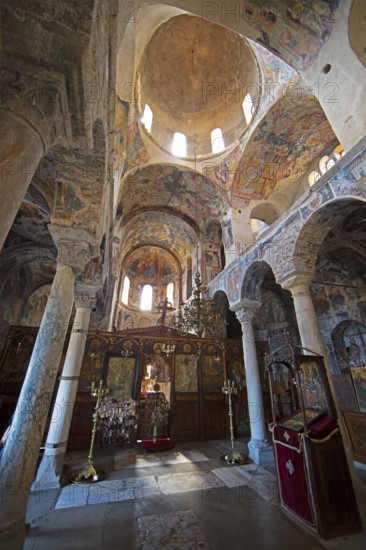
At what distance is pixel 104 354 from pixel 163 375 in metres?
3.68

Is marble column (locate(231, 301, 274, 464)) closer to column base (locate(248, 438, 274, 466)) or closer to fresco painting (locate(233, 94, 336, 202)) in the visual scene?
column base (locate(248, 438, 274, 466))

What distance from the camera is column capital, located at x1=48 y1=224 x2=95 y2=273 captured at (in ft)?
15.0

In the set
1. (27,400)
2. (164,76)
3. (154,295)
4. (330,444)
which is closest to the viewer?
(27,400)

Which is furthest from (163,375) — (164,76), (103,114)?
(164,76)

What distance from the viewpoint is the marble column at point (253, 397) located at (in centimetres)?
687

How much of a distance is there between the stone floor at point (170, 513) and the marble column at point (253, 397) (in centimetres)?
70

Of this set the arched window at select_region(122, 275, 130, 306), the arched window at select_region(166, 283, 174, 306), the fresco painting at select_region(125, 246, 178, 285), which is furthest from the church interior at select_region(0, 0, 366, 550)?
the arched window at select_region(166, 283, 174, 306)

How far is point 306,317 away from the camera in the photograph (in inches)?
231

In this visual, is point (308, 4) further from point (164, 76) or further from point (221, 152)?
point (164, 76)

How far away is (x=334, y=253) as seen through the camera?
31.9 feet

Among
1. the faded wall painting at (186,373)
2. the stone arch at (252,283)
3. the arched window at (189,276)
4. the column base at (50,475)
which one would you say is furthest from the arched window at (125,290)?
the column base at (50,475)

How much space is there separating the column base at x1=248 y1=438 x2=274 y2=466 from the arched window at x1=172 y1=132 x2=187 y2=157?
12544 millimetres

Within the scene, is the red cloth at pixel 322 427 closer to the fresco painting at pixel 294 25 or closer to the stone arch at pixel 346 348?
the stone arch at pixel 346 348

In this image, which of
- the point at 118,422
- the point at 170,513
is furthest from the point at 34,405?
the point at 118,422
